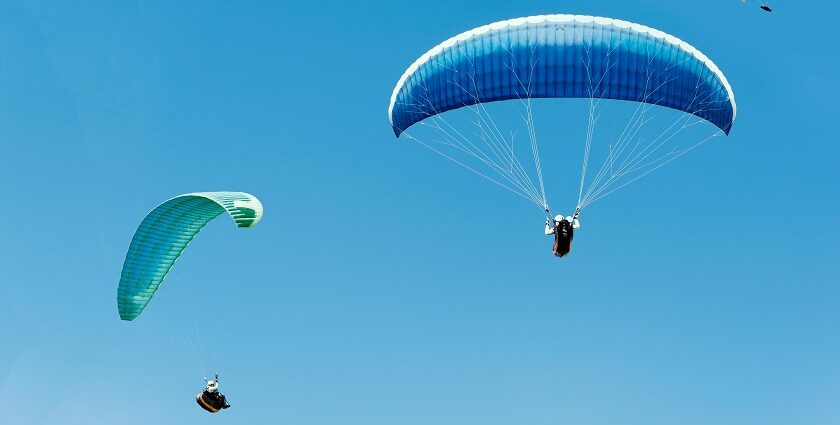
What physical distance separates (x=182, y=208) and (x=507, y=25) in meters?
10.1

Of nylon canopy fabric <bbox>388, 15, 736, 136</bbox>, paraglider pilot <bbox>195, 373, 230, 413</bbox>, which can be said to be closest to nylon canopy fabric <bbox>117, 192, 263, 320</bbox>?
paraglider pilot <bbox>195, 373, 230, 413</bbox>

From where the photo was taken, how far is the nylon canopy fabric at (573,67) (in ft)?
84.2

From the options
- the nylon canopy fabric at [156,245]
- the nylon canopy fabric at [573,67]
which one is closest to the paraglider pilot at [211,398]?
the nylon canopy fabric at [156,245]

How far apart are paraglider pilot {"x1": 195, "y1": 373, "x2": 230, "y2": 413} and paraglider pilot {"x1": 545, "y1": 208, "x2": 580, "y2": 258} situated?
10.2 metres

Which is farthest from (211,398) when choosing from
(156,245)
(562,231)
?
(562,231)

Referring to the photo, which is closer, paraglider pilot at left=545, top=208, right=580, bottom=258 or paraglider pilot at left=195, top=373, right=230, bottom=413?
paraglider pilot at left=545, top=208, right=580, bottom=258

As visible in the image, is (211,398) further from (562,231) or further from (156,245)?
(562,231)

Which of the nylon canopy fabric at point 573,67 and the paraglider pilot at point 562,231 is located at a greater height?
the nylon canopy fabric at point 573,67

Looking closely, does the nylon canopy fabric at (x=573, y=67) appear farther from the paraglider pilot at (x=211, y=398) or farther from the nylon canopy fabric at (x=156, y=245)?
the paraglider pilot at (x=211, y=398)

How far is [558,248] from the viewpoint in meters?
25.8

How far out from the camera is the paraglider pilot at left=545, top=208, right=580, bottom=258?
25609 mm

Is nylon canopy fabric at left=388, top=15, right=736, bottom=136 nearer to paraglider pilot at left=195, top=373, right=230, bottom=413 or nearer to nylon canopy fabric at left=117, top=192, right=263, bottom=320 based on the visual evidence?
nylon canopy fabric at left=117, top=192, right=263, bottom=320

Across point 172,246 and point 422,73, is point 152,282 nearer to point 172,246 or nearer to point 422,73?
point 172,246

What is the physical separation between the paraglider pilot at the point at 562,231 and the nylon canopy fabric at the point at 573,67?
325 cm
